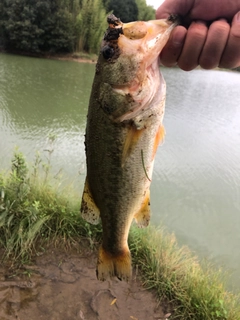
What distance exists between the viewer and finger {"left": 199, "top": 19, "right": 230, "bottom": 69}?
117 cm

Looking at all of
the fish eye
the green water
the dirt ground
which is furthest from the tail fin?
the green water

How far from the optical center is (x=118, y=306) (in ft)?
9.89

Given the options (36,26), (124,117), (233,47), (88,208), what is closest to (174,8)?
(233,47)

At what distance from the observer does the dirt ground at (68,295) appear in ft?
9.29

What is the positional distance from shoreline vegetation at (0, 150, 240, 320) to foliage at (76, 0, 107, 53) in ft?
79.8

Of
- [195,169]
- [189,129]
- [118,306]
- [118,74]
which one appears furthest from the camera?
[189,129]

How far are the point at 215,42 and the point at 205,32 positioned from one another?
0.19ft

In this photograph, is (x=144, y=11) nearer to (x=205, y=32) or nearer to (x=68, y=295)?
(x=68, y=295)

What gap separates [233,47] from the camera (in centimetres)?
119

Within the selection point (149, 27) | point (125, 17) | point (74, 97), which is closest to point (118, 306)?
point (149, 27)

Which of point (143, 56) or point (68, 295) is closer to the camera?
point (143, 56)

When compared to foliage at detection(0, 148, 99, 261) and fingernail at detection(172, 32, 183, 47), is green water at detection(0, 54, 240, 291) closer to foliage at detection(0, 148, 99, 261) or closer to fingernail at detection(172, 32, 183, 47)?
foliage at detection(0, 148, 99, 261)

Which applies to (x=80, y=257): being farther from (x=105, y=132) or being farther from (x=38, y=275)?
(x=105, y=132)

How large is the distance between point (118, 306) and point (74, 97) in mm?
10567
